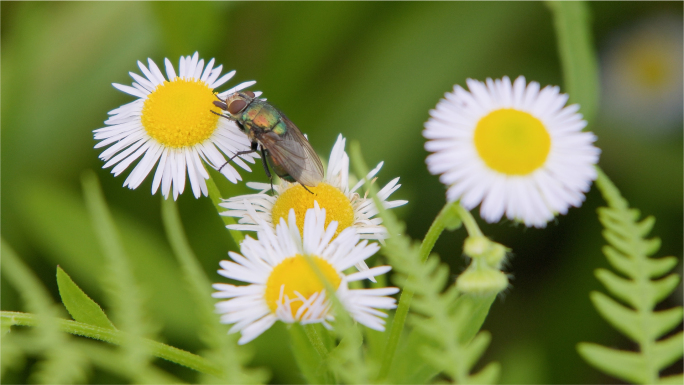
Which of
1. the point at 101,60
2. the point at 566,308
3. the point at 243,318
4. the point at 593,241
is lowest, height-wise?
the point at 243,318

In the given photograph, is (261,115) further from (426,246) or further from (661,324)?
(661,324)

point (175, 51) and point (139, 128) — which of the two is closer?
point (139, 128)

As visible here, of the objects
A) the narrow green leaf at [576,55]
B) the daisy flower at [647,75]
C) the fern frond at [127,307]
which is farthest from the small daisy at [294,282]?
the daisy flower at [647,75]

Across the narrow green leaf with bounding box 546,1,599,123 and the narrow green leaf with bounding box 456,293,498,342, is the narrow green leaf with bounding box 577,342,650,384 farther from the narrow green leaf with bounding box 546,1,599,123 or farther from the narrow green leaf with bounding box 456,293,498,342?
the narrow green leaf with bounding box 546,1,599,123

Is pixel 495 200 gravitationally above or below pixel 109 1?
below

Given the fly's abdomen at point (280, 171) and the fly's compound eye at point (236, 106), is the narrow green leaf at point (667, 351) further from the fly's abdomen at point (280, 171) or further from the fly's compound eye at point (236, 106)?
the fly's compound eye at point (236, 106)

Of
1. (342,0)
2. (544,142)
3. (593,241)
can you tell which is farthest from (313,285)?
(342,0)

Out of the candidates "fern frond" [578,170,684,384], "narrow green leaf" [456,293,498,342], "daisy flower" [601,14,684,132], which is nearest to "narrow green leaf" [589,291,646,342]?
"fern frond" [578,170,684,384]

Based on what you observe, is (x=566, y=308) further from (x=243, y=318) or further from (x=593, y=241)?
(x=243, y=318)
